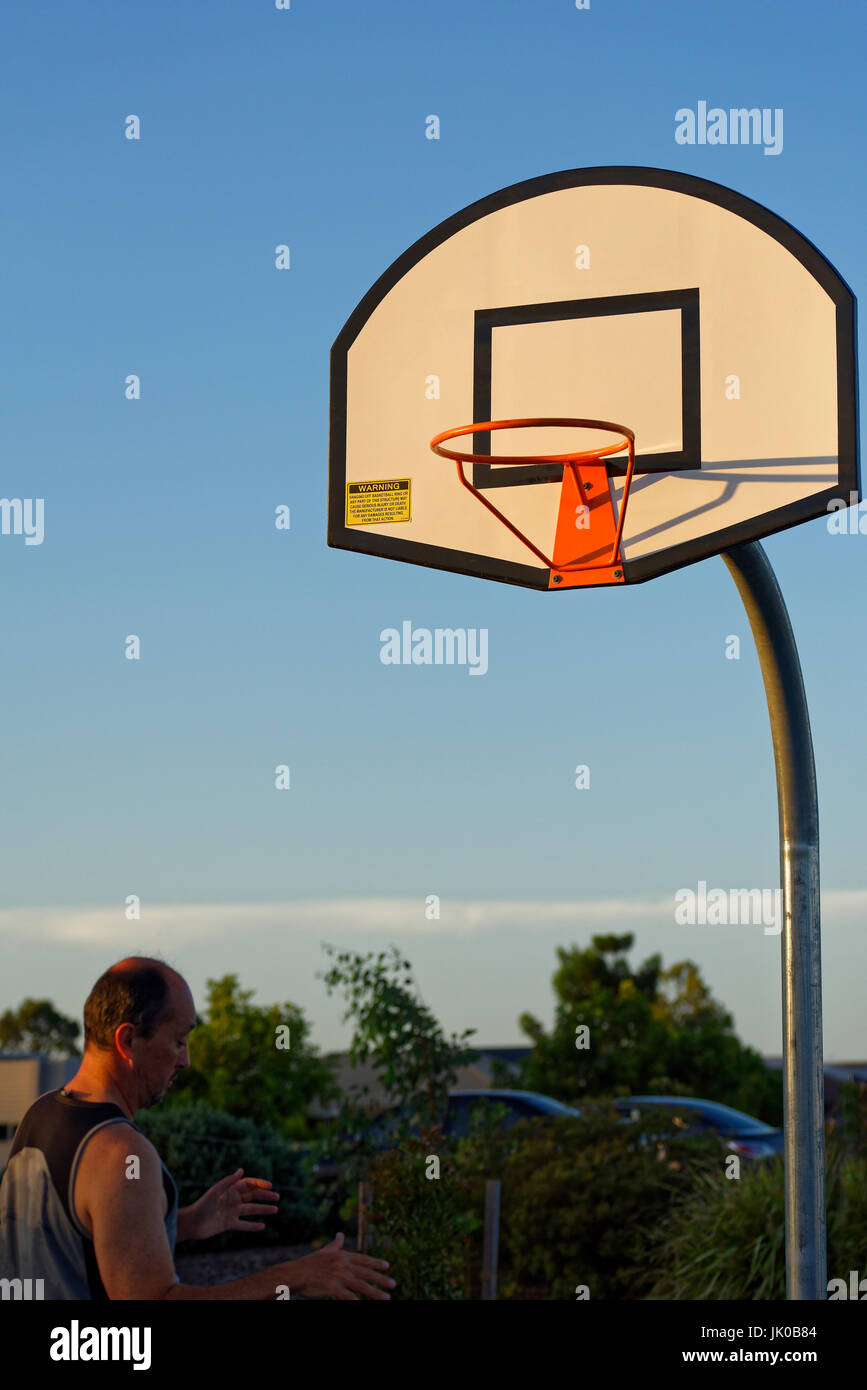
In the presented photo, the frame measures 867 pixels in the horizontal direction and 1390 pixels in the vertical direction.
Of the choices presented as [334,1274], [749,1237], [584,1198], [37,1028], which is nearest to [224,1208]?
[334,1274]

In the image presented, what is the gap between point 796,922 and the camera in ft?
16.7

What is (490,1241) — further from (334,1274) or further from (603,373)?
(334,1274)

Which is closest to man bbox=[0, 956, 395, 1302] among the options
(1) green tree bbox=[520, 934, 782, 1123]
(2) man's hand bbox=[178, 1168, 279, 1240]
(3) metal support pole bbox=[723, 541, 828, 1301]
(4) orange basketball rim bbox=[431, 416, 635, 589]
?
(2) man's hand bbox=[178, 1168, 279, 1240]

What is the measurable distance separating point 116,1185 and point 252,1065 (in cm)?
1171

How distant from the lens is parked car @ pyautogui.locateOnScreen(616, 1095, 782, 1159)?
9750mm

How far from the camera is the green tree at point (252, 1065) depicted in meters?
14.0

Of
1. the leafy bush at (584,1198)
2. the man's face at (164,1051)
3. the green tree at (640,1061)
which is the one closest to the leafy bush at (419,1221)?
the leafy bush at (584,1198)

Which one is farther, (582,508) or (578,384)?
(578,384)

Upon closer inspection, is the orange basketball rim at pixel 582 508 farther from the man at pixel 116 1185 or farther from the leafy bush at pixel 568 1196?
the leafy bush at pixel 568 1196

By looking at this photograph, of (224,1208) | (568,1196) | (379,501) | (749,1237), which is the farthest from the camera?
(568,1196)

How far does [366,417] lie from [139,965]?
2846 mm
